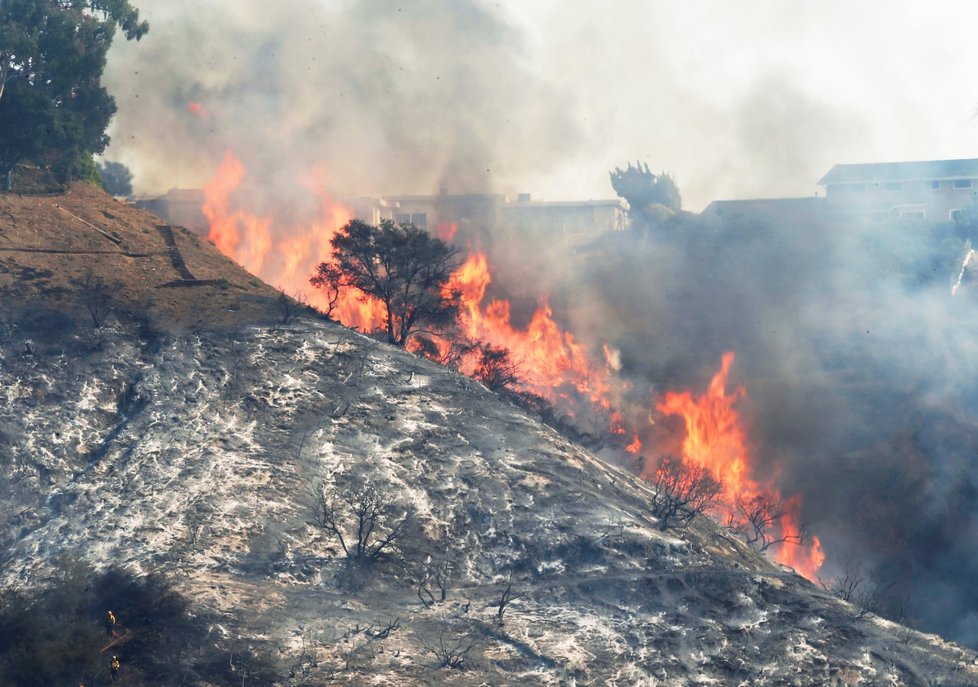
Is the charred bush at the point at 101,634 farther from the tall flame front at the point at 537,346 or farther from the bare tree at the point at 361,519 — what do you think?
the tall flame front at the point at 537,346

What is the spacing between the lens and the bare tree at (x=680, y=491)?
41094 mm

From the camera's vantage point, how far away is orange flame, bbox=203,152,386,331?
7869 centimetres

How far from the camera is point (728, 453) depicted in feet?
231

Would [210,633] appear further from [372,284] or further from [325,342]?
[372,284]

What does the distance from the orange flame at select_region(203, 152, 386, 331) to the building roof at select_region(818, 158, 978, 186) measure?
145ft

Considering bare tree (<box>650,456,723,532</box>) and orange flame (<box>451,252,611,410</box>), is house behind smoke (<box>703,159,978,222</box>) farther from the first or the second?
bare tree (<box>650,456,723,532</box>)

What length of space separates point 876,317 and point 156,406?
180 feet

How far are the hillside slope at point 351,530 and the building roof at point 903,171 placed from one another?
6156cm

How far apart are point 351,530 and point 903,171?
76343 mm

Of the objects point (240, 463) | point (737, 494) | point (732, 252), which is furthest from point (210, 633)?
point (732, 252)

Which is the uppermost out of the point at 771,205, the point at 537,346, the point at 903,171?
the point at 903,171

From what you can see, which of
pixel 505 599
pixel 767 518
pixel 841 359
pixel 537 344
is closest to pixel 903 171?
pixel 841 359

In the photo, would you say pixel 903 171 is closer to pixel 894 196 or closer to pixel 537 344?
pixel 894 196

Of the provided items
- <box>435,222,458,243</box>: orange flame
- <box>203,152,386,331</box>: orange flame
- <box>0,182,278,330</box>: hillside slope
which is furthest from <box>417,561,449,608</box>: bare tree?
<box>435,222,458,243</box>: orange flame
